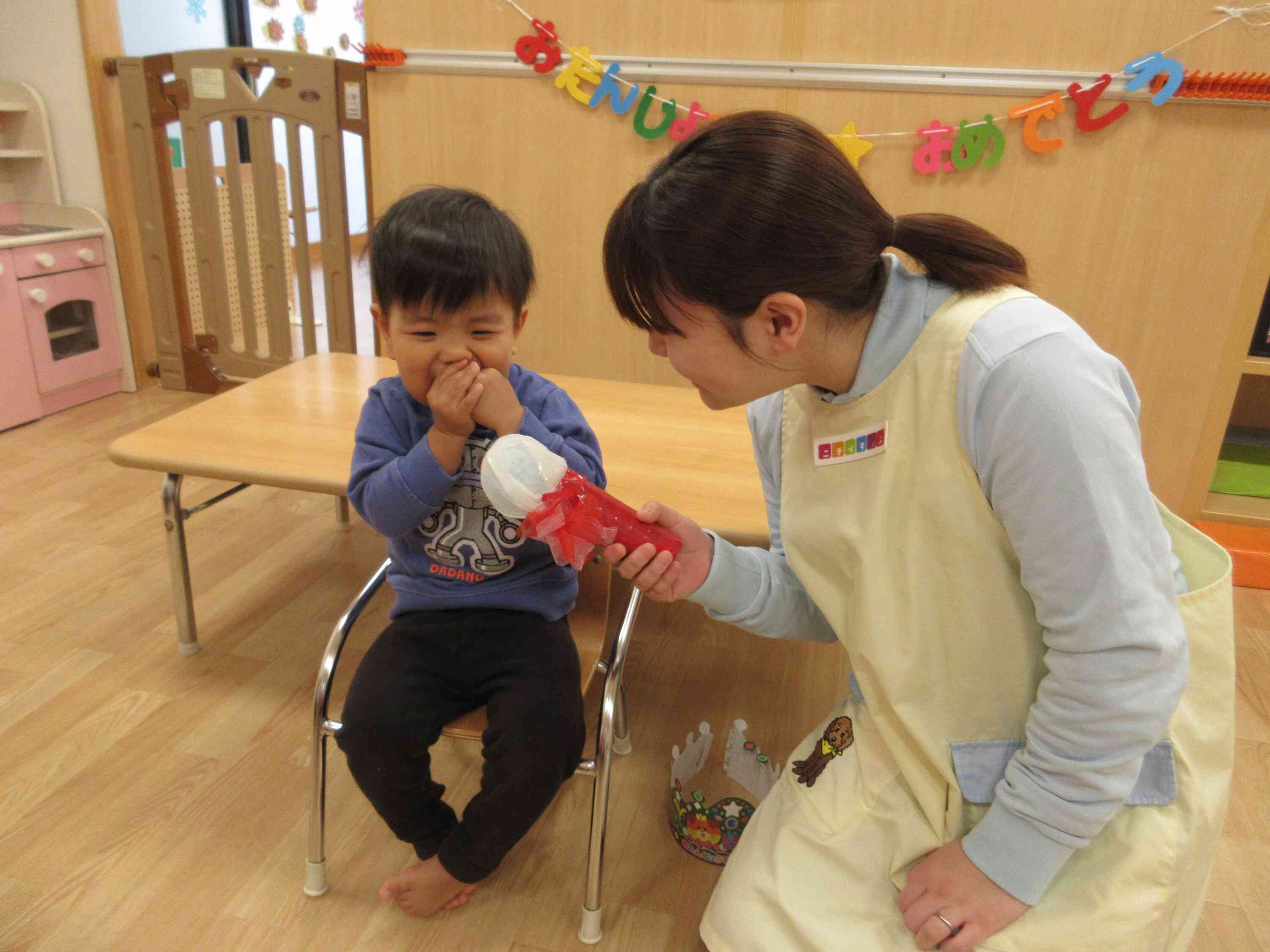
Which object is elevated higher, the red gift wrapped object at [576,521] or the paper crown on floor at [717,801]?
the red gift wrapped object at [576,521]

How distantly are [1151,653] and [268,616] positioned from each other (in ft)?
5.63

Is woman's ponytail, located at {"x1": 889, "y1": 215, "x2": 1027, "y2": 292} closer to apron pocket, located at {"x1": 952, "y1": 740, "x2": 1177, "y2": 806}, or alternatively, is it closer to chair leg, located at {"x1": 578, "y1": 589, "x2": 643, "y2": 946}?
apron pocket, located at {"x1": 952, "y1": 740, "x2": 1177, "y2": 806}

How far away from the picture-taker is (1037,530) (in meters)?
0.74

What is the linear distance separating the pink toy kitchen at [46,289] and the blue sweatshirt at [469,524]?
2294 mm

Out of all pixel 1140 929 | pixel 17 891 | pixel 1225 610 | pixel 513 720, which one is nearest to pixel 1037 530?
pixel 1225 610

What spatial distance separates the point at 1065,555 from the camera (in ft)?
2.38

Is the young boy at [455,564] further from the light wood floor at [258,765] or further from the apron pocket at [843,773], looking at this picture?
the apron pocket at [843,773]

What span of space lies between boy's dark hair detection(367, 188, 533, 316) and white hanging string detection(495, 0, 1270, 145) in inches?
58.9

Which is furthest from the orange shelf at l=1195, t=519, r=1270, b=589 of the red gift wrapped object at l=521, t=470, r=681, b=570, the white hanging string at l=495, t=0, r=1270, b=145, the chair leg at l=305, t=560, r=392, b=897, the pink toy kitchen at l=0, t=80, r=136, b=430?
the pink toy kitchen at l=0, t=80, r=136, b=430

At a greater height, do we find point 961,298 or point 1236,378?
point 961,298

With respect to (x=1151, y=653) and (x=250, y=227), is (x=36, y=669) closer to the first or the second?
(x=1151, y=653)

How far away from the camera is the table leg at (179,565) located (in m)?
1.59

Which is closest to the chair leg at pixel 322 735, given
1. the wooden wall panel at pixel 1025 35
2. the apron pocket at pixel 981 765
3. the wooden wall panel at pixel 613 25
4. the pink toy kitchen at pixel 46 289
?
the apron pocket at pixel 981 765

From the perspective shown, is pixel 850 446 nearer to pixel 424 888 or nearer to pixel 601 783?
pixel 601 783
